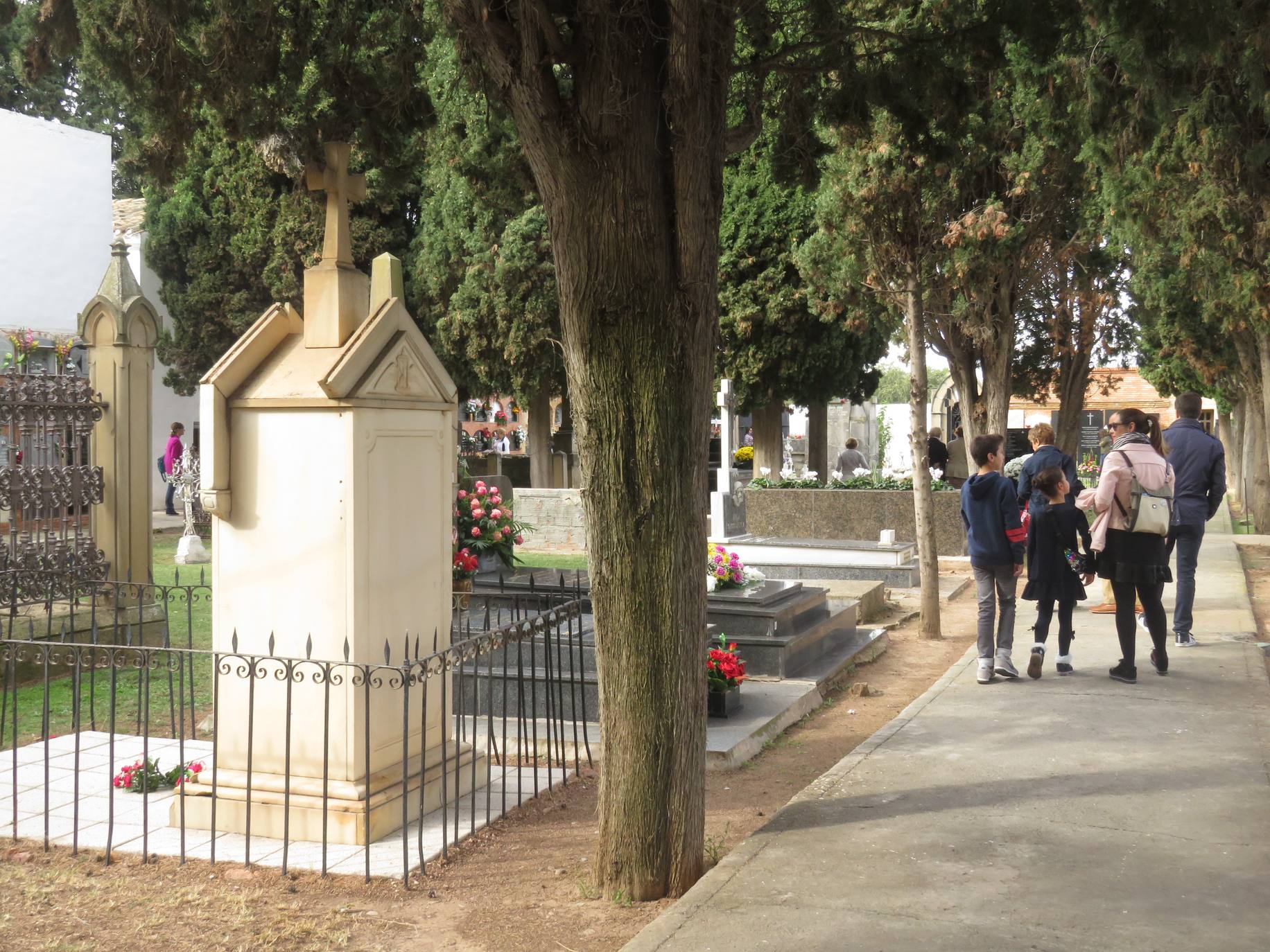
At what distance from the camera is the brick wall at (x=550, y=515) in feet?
74.5

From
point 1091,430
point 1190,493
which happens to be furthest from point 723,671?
point 1091,430

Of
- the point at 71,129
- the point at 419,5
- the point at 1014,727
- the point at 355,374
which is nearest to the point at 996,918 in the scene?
the point at 1014,727

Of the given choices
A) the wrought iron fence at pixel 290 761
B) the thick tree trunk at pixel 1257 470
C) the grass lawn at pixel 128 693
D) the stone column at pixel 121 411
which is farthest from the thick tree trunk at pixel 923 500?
the thick tree trunk at pixel 1257 470

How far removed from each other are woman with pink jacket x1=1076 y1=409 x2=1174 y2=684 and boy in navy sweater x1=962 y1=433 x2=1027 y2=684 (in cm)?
57

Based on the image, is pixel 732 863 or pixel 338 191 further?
pixel 338 191

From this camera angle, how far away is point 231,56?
23.0 ft

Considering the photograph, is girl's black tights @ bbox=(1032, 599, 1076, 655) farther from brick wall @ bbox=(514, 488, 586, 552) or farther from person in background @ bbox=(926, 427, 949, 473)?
brick wall @ bbox=(514, 488, 586, 552)

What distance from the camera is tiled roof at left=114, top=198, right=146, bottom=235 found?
29391 millimetres

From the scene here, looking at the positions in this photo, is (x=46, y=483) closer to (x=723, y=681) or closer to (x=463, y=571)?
(x=463, y=571)

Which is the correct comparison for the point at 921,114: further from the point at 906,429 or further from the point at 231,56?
the point at 906,429

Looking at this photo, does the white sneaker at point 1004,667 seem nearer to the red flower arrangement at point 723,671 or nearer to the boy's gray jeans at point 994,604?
the boy's gray jeans at point 994,604

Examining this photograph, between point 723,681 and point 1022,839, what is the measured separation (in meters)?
2.89

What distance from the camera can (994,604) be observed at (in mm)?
8125

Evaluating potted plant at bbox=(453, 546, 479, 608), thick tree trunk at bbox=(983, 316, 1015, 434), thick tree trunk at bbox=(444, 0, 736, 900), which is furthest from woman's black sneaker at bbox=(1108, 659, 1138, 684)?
thick tree trunk at bbox=(983, 316, 1015, 434)
